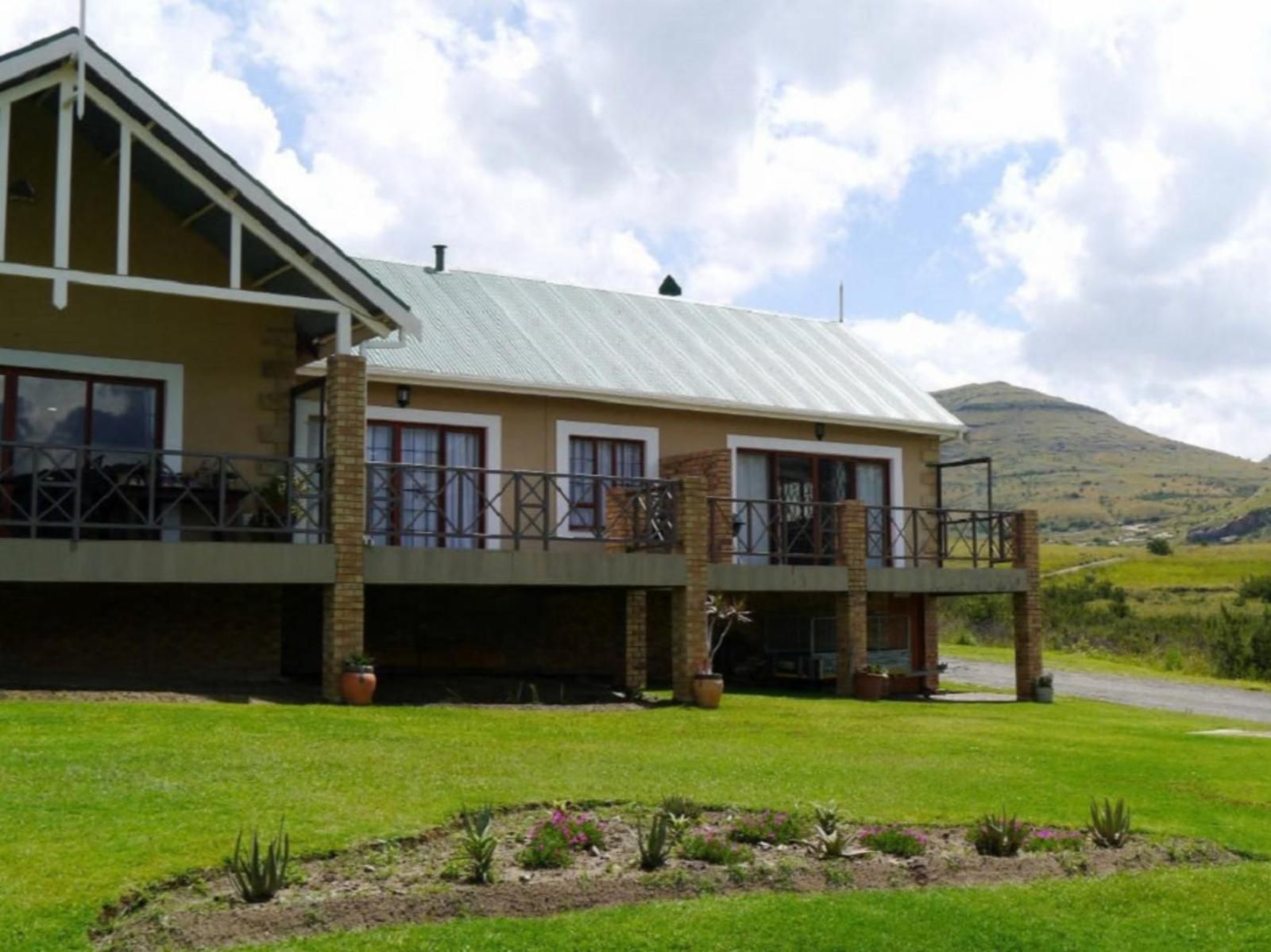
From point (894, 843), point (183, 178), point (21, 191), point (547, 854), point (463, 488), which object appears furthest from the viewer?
point (463, 488)

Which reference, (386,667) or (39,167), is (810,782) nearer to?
(386,667)

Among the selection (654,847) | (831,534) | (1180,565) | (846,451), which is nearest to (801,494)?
(846,451)

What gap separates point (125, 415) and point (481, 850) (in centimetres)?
1055

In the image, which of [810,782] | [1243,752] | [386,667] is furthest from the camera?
[386,667]

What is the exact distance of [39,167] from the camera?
16.8 meters

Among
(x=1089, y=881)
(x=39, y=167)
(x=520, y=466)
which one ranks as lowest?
(x=1089, y=881)

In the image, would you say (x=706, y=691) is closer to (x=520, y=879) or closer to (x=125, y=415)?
(x=125, y=415)

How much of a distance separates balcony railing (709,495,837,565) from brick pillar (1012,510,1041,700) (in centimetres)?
290

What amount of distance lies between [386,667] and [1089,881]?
1273cm

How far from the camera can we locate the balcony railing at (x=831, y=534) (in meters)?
21.3

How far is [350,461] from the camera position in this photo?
52.1ft

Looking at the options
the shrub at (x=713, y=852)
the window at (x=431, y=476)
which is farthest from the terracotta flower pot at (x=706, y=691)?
the shrub at (x=713, y=852)

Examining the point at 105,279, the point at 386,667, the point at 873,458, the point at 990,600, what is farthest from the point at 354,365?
the point at 990,600

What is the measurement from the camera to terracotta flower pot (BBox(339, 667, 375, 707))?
1529 cm
